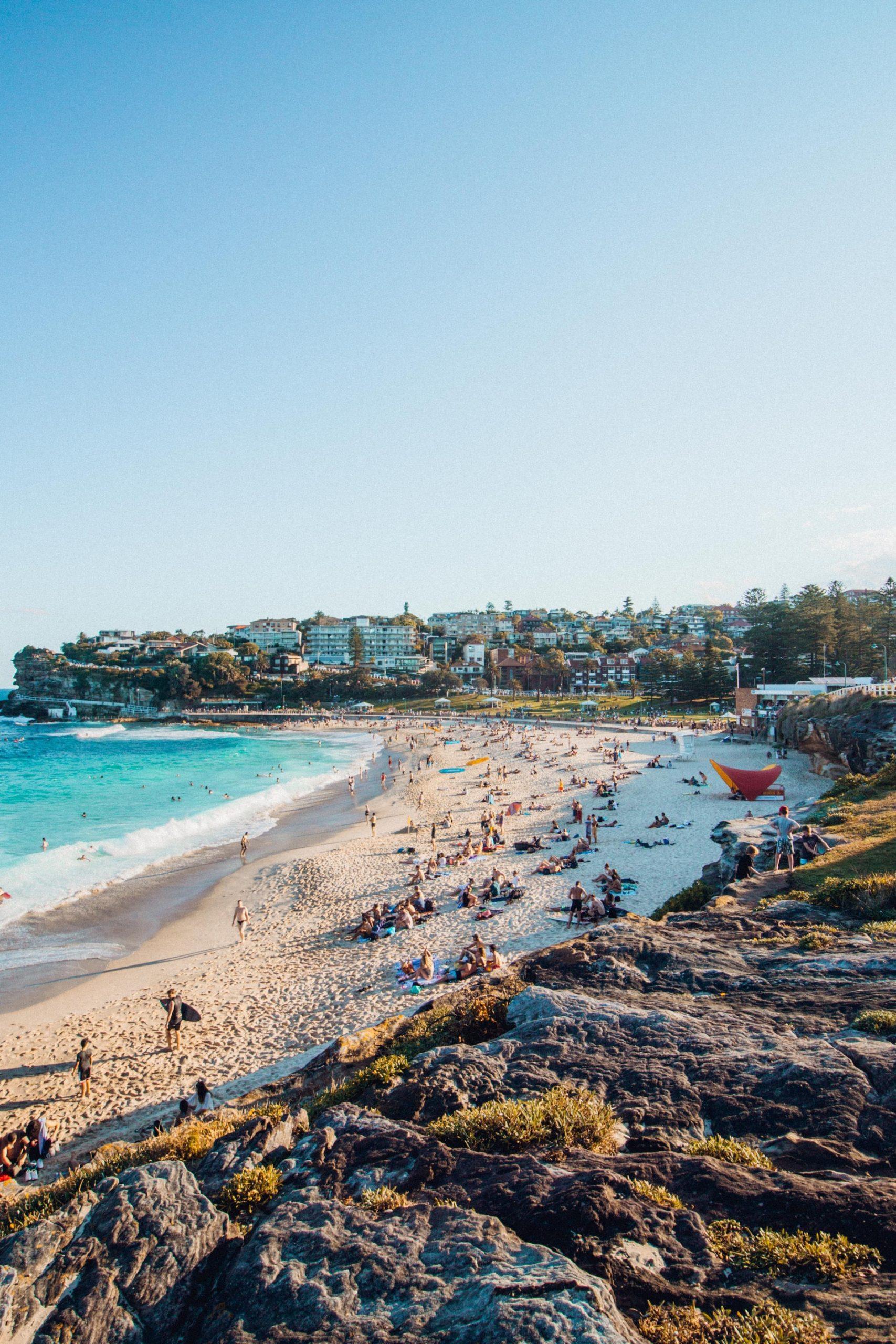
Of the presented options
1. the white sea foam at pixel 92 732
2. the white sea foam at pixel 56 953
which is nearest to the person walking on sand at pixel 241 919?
the white sea foam at pixel 56 953

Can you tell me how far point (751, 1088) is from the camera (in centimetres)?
495

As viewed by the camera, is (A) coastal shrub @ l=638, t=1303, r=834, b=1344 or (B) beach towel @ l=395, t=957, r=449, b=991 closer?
(A) coastal shrub @ l=638, t=1303, r=834, b=1344

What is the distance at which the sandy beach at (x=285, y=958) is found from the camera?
34.4 feet

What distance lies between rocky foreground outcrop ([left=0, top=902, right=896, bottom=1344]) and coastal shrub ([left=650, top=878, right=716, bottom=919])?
19.8ft

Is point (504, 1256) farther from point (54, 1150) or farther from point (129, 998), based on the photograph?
Answer: point (129, 998)

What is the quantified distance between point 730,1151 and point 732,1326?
144 centimetres

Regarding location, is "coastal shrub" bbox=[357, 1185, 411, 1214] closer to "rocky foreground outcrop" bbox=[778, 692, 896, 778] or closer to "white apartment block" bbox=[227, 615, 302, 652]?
"rocky foreground outcrop" bbox=[778, 692, 896, 778]

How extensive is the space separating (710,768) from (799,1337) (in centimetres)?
3465

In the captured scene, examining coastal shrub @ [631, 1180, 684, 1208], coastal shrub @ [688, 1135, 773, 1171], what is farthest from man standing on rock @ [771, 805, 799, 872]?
coastal shrub @ [631, 1180, 684, 1208]

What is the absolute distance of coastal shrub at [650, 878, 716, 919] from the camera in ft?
39.9

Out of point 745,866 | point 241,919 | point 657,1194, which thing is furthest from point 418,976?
point 657,1194

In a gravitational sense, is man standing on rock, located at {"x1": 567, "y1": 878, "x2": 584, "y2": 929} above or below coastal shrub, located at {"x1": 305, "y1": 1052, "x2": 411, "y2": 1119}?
below

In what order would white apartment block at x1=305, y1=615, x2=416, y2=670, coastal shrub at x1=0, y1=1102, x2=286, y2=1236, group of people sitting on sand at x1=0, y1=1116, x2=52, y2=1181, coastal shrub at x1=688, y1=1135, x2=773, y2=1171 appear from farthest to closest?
white apartment block at x1=305, y1=615, x2=416, y2=670
group of people sitting on sand at x1=0, y1=1116, x2=52, y2=1181
coastal shrub at x1=0, y1=1102, x2=286, y2=1236
coastal shrub at x1=688, y1=1135, x2=773, y2=1171

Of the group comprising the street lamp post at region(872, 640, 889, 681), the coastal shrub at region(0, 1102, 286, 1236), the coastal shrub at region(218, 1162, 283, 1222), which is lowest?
the coastal shrub at region(0, 1102, 286, 1236)
